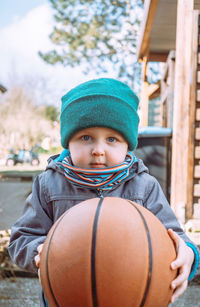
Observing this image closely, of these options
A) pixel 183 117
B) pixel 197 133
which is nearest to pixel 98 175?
pixel 183 117

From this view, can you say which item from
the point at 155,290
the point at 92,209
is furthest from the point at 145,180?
the point at 155,290

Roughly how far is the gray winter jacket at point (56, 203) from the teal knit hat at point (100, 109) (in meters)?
0.23

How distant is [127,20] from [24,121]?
19.6 m

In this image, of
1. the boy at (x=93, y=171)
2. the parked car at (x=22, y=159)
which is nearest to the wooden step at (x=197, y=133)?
the boy at (x=93, y=171)

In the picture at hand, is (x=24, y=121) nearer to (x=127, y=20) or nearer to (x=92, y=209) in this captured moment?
(x=127, y=20)

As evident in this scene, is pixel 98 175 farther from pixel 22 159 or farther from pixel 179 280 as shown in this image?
pixel 22 159

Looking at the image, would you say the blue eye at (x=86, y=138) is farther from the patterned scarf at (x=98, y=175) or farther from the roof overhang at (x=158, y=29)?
the roof overhang at (x=158, y=29)

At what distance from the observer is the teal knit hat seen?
5.56 feet

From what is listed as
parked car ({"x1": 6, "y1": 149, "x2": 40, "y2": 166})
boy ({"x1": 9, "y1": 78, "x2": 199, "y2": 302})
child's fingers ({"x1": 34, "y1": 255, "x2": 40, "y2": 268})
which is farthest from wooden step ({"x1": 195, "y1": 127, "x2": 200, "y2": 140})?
parked car ({"x1": 6, "y1": 149, "x2": 40, "y2": 166})

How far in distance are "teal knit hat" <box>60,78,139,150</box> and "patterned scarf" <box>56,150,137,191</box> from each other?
0.57ft

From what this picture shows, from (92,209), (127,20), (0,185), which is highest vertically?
(127,20)

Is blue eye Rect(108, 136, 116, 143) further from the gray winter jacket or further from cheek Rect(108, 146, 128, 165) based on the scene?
the gray winter jacket

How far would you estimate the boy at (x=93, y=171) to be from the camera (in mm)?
1690

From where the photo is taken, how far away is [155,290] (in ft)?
4.36
